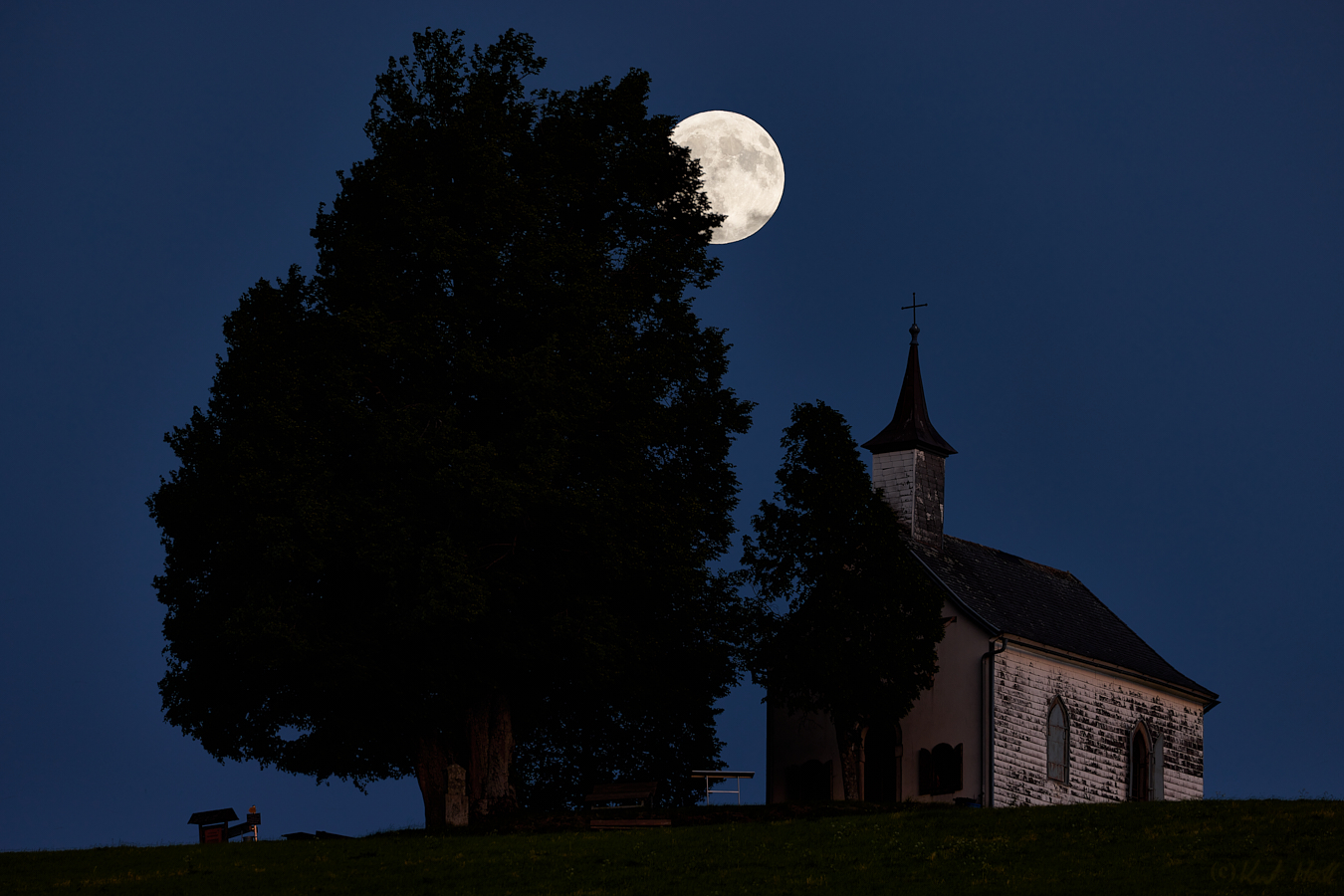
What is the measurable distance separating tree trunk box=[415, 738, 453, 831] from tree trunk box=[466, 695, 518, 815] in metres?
0.58

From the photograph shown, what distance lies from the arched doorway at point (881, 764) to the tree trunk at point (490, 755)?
1007 cm

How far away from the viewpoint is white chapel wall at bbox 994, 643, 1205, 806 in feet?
116

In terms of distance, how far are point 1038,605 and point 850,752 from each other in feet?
33.5

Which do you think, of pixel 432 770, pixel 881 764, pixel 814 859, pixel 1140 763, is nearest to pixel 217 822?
pixel 432 770

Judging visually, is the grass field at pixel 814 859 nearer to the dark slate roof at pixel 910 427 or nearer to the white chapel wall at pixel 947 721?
the white chapel wall at pixel 947 721

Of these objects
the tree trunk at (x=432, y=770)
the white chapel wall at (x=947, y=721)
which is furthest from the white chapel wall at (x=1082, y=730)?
the tree trunk at (x=432, y=770)

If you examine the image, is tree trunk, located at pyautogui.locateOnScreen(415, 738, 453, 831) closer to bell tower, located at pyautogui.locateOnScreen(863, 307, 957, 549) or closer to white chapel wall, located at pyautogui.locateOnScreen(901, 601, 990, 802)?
white chapel wall, located at pyautogui.locateOnScreen(901, 601, 990, 802)

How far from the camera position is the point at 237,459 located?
96.7 ft

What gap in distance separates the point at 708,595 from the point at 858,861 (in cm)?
1284

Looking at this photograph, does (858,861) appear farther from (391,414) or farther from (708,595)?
(391,414)

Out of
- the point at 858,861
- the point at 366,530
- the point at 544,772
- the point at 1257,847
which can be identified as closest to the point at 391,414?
the point at 366,530

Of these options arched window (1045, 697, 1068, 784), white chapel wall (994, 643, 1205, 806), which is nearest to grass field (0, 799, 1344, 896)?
white chapel wall (994, 643, 1205, 806)

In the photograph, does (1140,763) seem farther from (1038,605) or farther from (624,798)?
(624,798)

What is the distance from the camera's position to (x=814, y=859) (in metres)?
21.8
